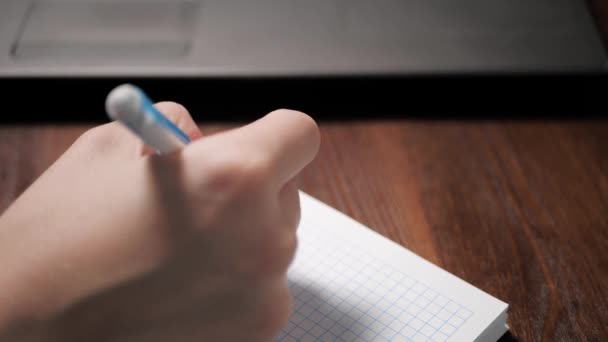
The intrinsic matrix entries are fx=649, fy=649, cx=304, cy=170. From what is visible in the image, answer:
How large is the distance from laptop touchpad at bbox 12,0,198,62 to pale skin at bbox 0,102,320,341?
32cm

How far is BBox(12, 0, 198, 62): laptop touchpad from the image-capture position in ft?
2.02

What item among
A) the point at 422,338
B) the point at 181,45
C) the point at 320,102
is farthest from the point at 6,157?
the point at 422,338

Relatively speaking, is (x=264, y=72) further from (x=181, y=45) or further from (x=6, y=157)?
(x=6, y=157)

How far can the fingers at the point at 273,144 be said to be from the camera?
Result: 0.30 metres

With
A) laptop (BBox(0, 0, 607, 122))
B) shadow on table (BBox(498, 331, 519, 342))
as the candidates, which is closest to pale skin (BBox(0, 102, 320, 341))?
shadow on table (BBox(498, 331, 519, 342))

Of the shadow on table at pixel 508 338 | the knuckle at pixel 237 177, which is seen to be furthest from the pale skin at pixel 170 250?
the shadow on table at pixel 508 338

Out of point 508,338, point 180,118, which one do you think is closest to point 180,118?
point 180,118

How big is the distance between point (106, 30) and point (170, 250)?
412 mm

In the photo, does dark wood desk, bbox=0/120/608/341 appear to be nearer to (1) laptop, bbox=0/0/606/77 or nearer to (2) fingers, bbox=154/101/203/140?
(1) laptop, bbox=0/0/606/77

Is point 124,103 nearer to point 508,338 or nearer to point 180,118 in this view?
point 180,118

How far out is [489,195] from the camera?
545 millimetres

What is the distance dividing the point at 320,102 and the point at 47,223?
1.13 ft

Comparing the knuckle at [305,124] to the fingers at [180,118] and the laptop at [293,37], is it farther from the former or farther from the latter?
the laptop at [293,37]

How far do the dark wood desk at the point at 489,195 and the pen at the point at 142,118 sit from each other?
249mm
